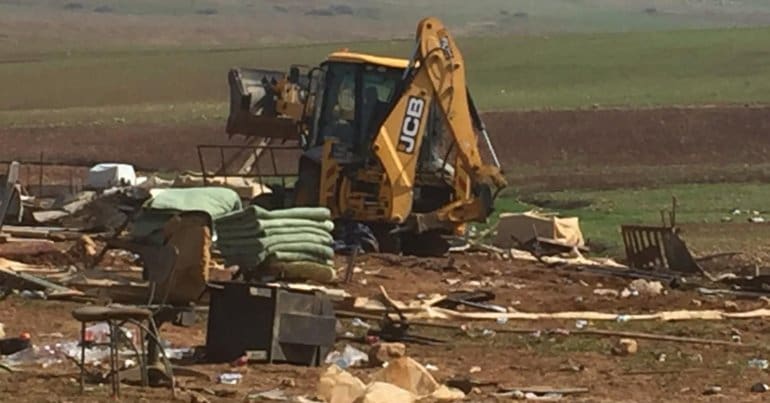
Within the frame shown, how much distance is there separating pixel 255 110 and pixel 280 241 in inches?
262

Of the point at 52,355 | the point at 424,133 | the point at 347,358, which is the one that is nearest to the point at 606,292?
the point at 424,133

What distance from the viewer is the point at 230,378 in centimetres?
1360

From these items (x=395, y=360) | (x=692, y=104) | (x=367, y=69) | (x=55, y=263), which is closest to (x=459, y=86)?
(x=367, y=69)

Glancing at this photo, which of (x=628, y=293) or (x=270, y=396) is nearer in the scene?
(x=270, y=396)

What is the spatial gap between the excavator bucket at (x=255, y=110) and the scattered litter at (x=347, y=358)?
10333 mm

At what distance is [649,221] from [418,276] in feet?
35.2

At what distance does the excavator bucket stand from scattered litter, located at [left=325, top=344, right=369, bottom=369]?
10.3m

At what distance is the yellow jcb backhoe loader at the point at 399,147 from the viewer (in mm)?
23375

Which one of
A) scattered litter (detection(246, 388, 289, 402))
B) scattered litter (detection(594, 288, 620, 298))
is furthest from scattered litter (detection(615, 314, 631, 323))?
scattered litter (detection(246, 388, 289, 402))

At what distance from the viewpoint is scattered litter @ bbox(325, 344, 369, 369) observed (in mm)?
14628

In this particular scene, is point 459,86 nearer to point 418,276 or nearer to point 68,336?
point 418,276

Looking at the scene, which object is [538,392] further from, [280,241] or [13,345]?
[280,241]

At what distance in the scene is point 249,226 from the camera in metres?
18.7

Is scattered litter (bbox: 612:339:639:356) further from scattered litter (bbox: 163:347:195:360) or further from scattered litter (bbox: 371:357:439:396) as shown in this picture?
scattered litter (bbox: 163:347:195:360)
